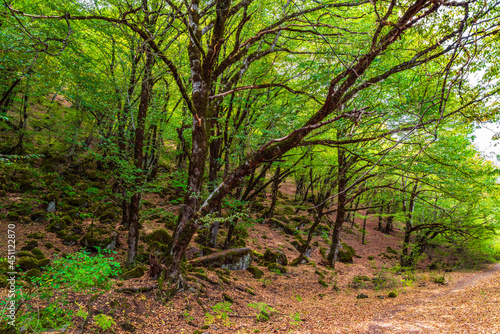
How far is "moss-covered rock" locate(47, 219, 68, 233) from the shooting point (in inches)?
347

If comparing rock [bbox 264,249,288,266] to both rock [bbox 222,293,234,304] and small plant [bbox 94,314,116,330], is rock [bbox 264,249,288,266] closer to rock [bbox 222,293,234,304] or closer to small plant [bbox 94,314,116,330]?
rock [bbox 222,293,234,304]

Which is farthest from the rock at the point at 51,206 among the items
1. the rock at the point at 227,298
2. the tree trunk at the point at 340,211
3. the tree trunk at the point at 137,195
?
the tree trunk at the point at 340,211

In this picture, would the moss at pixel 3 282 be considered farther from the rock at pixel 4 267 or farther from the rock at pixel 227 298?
the rock at pixel 227 298

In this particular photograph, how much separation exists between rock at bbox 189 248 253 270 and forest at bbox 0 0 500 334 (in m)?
0.08

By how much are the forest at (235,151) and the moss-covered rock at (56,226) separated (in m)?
0.15

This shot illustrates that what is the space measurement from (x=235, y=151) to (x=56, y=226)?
7.56 metres

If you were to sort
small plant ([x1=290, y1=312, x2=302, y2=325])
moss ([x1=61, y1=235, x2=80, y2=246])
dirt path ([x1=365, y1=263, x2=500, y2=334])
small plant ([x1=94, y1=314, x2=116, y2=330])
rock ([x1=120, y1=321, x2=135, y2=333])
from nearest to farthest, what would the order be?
small plant ([x1=94, y1=314, x2=116, y2=330])
rock ([x1=120, y1=321, x2=135, y2=333])
dirt path ([x1=365, y1=263, x2=500, y2=334])
small plant ([x1=290, y1=312, x2=302, y2=325])
moss ([x1=61, y1=235, x2=80, y2=246])

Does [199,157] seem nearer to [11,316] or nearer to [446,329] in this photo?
[11,316]

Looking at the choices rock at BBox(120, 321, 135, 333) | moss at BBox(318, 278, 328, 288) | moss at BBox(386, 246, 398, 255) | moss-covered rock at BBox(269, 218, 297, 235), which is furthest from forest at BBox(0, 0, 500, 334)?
moss at BBox(386, 246, 398, 255)

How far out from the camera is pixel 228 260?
934cm

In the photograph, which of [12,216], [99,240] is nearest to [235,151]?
[99,240]

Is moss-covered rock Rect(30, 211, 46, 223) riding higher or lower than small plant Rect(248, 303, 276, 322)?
higher

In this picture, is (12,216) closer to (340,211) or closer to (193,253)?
(193,253)

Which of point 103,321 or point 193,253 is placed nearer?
point 103,321
